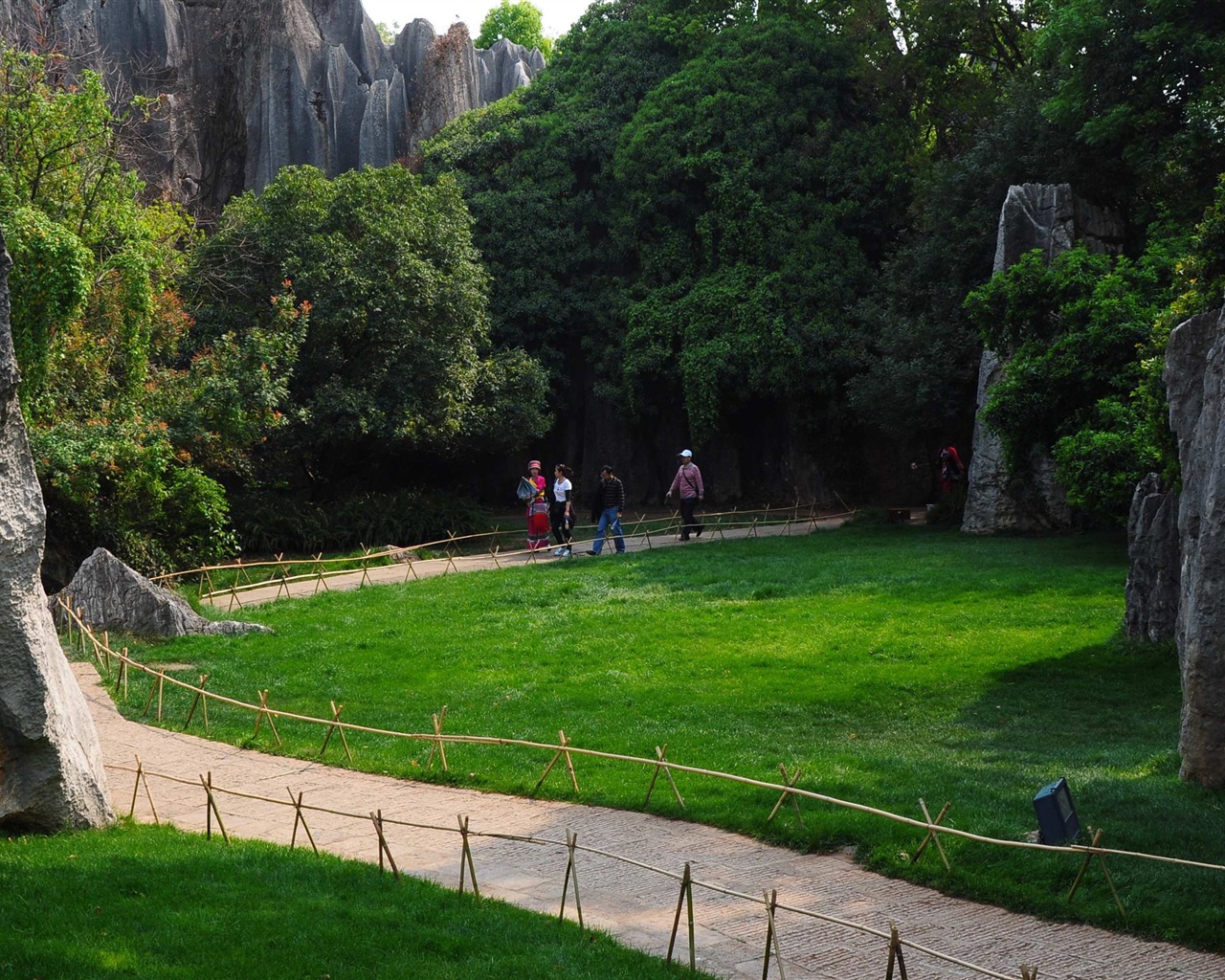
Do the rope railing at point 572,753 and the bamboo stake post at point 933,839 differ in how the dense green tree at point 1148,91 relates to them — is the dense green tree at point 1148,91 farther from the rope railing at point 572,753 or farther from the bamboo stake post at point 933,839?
the bamboo stake post at point 933,839

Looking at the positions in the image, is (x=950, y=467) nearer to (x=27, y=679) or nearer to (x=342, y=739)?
(x=342, y=739)

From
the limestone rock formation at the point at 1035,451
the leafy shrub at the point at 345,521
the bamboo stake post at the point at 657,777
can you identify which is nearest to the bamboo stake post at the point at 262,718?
the bamboo stake post at the point at 657,777

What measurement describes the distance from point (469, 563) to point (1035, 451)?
11.8m

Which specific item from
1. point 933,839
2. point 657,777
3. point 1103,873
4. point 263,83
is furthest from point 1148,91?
point 263,83

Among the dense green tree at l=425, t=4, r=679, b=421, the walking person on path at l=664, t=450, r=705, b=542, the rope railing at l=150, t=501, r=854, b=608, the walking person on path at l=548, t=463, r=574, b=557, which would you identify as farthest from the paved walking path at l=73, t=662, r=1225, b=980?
the dense green tree at l=425, t=4, r=679, b=421

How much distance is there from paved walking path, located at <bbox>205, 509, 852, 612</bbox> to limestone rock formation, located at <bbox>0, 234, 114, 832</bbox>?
11.0m

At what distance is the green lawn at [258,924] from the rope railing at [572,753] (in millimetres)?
2116

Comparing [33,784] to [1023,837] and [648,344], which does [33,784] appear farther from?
[648,344]

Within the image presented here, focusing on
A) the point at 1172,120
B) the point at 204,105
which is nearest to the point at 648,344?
the point at 1172,120

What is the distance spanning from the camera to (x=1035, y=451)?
27.1 metres

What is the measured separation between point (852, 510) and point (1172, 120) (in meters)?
11.9

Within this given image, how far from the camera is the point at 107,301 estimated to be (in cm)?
2452

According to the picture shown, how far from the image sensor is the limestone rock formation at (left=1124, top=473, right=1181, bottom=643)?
51.5 feet

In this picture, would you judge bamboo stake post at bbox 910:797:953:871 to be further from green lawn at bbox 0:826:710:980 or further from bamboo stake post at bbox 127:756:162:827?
bamboo stake post at bbox 127:756:162:827
